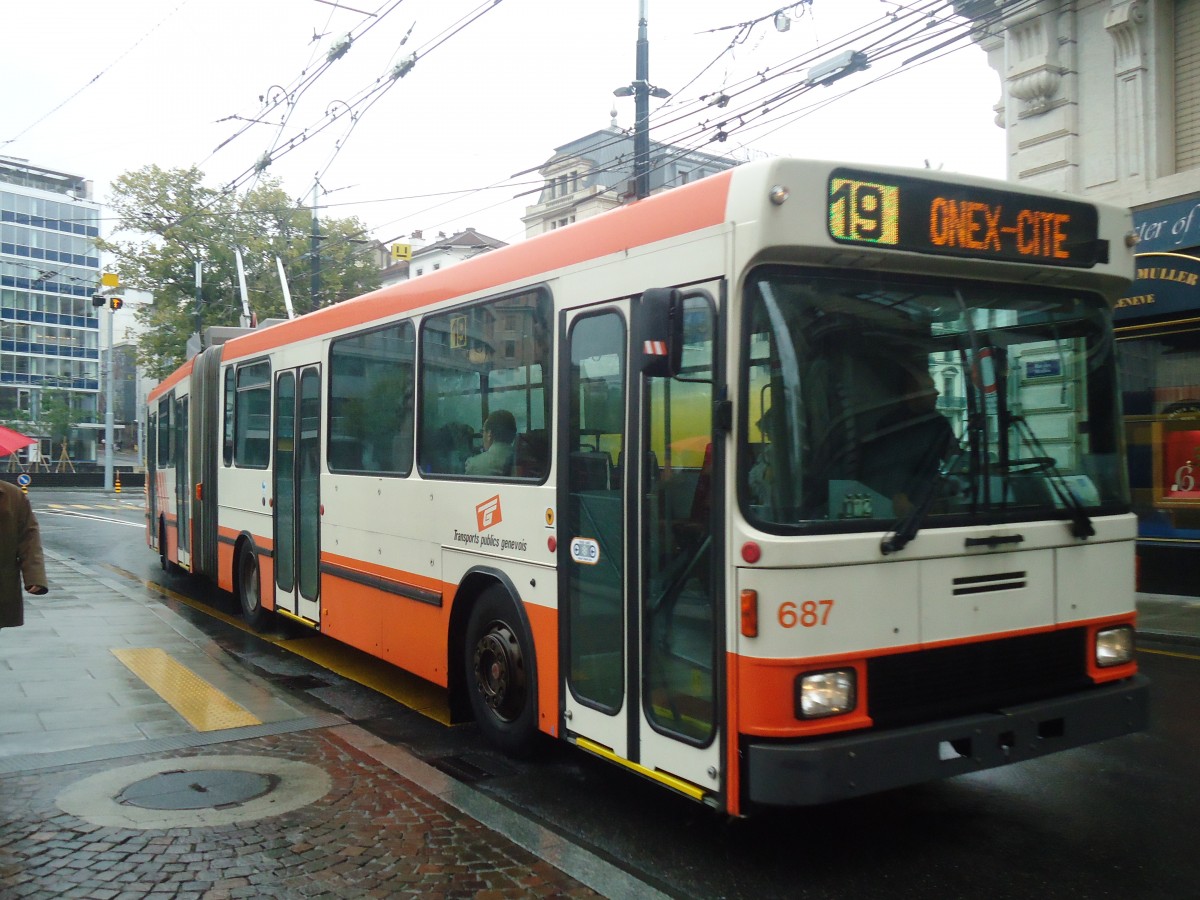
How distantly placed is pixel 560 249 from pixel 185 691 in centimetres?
462

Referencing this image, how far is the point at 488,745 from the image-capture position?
6.87 m

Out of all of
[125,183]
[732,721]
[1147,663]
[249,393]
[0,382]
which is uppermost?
[125,183]

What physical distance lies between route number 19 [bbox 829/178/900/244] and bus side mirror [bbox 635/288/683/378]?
71 centimetres

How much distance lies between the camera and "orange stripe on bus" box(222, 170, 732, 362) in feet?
15.6

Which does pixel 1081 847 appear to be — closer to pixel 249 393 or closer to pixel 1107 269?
pixel 1107 269

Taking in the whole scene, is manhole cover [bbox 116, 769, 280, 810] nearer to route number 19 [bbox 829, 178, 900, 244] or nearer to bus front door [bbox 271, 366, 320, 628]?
bus front door [bbox 271, 366, 320, 628]

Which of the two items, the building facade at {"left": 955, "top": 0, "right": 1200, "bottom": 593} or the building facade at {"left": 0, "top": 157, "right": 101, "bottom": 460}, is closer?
the building facade at {"left": 955, "top": 0, "right": 1200, "bottom": 593}

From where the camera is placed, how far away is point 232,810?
548 cm

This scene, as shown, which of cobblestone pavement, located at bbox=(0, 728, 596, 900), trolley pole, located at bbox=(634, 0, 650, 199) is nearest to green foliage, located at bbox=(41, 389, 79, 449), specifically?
trolley pole, located at bbox=(634, 0, 650, 199)

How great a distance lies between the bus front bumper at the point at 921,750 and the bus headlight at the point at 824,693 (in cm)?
11

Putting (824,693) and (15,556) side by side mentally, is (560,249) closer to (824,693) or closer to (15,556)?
(824,693)

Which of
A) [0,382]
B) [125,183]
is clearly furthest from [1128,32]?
[0,382]

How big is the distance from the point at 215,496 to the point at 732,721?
964 centimetres

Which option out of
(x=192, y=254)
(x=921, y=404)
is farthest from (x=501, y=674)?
(x=192, y=254)
